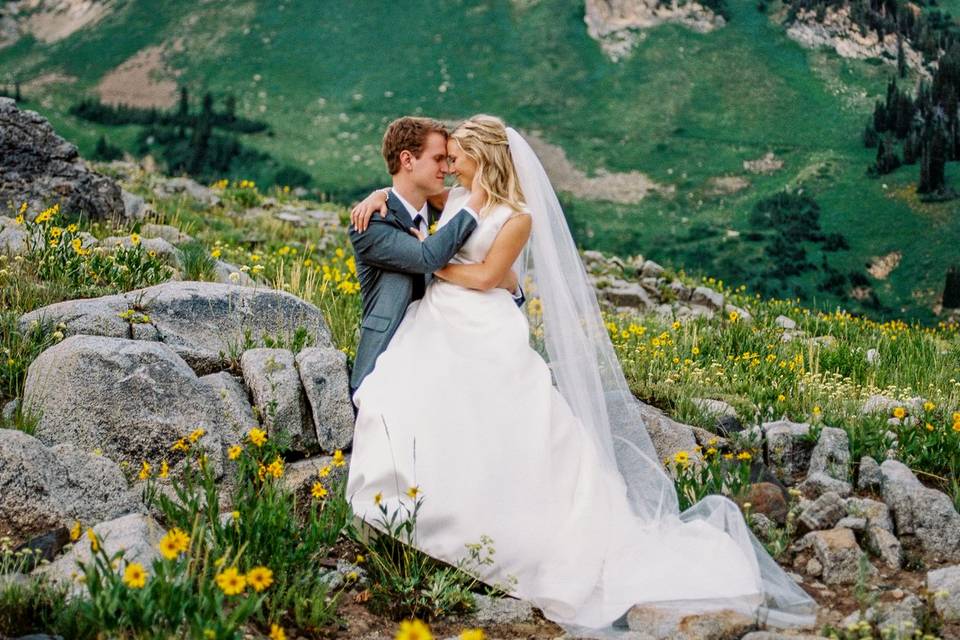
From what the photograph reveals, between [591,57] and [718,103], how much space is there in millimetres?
7028

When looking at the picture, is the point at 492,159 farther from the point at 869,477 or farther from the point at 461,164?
the point at 869,477

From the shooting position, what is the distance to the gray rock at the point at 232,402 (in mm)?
6078

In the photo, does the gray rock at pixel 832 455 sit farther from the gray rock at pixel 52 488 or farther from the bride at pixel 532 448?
the gray rock at pixel 52 488

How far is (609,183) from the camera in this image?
123 ft

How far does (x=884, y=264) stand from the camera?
2809cm

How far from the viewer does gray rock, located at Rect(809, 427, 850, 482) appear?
678 centimetres

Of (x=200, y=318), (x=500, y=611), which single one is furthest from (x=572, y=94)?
(x=500, y=611)

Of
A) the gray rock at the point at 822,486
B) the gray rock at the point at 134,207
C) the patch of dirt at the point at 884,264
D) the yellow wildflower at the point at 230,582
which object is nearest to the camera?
the yellow wildflower at the point at 230,582

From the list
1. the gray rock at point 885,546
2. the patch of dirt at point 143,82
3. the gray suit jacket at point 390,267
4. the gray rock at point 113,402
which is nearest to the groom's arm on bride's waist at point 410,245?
the gray suit jacket at point 390,267

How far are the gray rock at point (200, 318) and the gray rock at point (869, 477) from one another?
4179mm

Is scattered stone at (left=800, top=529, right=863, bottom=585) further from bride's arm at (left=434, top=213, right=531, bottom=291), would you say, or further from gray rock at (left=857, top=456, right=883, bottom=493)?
bride's arm at (left=434, top=213, right=531, bottom=291)

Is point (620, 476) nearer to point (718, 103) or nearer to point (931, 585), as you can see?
point (931, 585)

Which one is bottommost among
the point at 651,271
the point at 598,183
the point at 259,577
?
the point at 598,183

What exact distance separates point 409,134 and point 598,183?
104 feet
